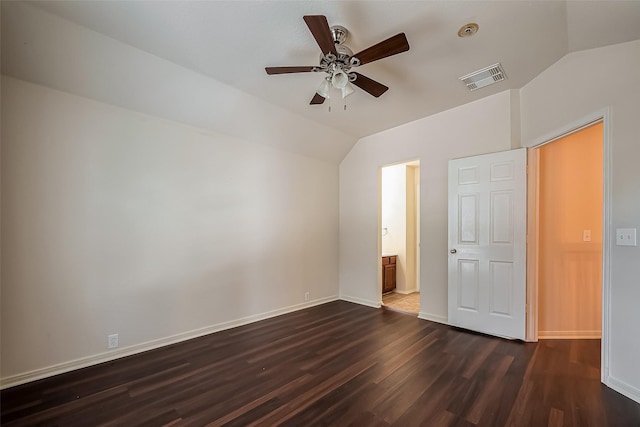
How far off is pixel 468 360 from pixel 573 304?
5.18ft

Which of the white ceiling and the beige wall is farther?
the beige wall

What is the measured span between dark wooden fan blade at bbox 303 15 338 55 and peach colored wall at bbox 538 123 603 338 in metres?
2.82

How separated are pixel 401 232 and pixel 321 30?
13.9 feet

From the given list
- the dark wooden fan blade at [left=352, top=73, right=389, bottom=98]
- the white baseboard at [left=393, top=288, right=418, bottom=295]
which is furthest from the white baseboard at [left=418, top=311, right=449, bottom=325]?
the dark wooden fan blade at [left=352, top=73, right=389, bottom=98]

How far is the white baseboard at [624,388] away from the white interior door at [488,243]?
2.70ft

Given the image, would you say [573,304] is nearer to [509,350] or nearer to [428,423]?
[509,350]

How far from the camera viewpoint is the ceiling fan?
174 centimetres

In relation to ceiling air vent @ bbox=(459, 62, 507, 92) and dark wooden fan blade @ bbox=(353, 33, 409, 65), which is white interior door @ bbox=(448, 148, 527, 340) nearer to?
ceiling air vent @ bbox=(459, 62, 507, 92)

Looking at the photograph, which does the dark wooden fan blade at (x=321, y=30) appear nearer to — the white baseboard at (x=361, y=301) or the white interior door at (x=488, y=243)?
the white interior door at (x=488, y=243)

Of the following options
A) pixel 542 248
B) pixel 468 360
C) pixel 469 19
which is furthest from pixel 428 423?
pixel 469 19

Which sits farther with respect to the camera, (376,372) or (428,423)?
(376,372)

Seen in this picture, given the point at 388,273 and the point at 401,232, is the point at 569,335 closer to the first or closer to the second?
the point at 388,273

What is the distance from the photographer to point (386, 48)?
1853mm

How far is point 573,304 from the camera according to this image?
308cm
